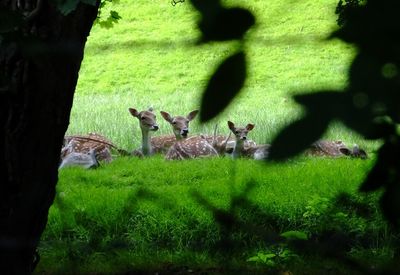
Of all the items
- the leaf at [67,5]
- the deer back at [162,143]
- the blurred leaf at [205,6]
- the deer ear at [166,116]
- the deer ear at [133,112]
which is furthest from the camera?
the deer ear at [133,112]

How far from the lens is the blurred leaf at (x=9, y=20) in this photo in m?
0.87

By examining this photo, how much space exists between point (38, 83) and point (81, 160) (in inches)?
168

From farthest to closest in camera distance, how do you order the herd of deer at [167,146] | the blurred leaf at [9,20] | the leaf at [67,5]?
the herd of deer at [167,146]
the leaf at [67,5]
the blurred leaf at [9,20]

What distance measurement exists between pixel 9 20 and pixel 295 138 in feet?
1.47

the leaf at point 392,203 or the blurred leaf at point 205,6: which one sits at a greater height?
the blurred leaf at point 205,6

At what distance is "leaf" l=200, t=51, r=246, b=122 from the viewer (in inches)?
22.9

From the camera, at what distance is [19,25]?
2.88 feet

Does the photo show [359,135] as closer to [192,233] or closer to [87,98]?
[192,233]

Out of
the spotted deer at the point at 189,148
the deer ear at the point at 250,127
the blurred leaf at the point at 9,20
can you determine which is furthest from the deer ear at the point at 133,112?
the blurred leaf at the point at 9,20

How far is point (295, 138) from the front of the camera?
562 mm

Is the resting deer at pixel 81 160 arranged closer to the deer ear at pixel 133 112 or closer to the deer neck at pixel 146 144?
the deer neck at pixel 146 144

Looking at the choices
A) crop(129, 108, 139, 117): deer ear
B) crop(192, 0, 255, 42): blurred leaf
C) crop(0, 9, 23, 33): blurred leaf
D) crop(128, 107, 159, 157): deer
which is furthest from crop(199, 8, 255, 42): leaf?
crop(129, 108, 139, 117): deer ear

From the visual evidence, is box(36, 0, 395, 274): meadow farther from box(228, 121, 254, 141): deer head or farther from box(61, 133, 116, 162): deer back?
box(61, 133, 116, 162): deer back

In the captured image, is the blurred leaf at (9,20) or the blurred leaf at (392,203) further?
the blurred leaf at (9,20)
